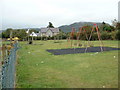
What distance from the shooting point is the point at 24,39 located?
34.9 m

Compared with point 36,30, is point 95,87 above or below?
below

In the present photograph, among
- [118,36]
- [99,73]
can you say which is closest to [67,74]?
[99,73]

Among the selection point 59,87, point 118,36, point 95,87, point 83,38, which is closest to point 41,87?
point 59,87

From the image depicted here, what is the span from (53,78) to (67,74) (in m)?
0.66

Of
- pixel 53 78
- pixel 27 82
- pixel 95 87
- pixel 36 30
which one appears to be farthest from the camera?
pixel 36 30

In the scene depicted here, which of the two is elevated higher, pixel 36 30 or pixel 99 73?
pixel 36 30

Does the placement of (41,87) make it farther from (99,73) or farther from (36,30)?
(36,30)

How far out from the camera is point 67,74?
217 inches

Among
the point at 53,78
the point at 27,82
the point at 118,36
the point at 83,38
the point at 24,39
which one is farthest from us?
the point at 24,39

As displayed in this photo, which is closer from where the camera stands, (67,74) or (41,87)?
(41,87)

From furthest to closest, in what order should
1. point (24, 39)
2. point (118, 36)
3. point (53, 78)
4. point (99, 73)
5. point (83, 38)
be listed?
point (24, 39), point (83, 38), point (118, 36), point (99, 73), point (53, 78)

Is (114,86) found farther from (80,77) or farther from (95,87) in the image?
(80,77)

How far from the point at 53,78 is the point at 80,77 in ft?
2.80

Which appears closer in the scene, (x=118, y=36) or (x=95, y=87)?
(x=95, y=87)
